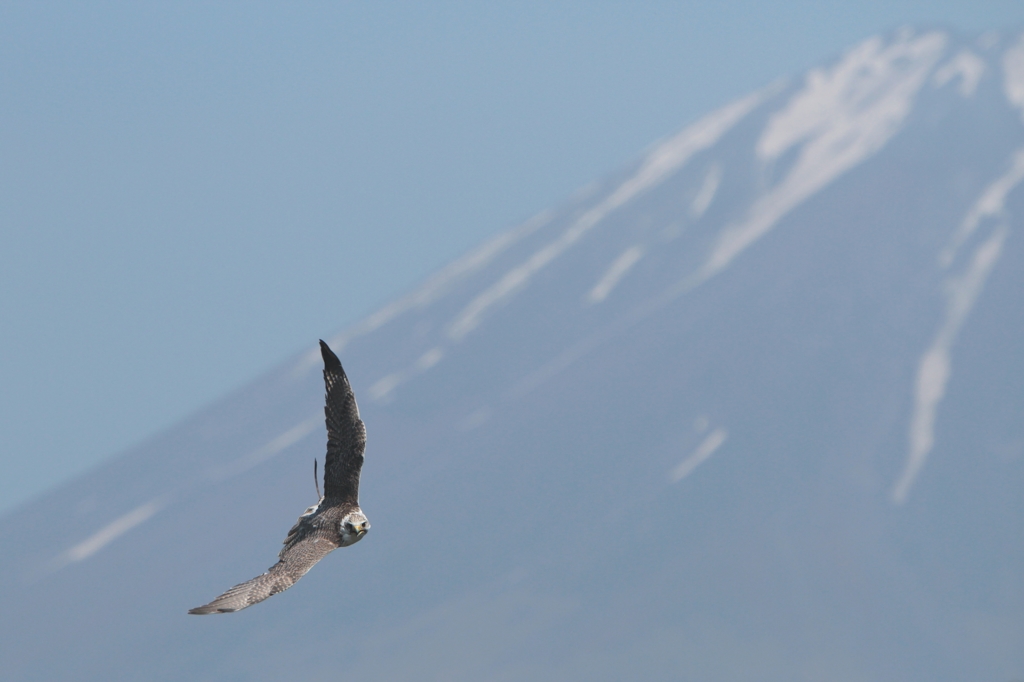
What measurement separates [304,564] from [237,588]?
1.81 m

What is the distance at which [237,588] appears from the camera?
1903 centimetres

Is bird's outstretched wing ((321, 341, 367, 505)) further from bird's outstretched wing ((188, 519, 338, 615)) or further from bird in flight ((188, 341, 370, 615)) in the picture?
bird's outstretched wing ((188, 519, 338, 615))

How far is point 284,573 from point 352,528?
1.77 meters

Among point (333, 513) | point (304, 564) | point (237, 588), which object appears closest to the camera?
point (237, 588)

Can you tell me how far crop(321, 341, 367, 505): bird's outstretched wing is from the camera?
23.4m

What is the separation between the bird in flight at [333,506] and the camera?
819 inches

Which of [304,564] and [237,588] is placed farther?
[304,564]

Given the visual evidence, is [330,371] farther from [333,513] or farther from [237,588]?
[237,588]

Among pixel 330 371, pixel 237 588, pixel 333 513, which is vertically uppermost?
pixel 330 371

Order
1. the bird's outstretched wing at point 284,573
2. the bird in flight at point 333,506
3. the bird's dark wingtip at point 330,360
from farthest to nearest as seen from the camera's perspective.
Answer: the bird's dark wingtip at point 330,360, the bird in flight at point 333,506, the bird's outstretched wing at point 284,573

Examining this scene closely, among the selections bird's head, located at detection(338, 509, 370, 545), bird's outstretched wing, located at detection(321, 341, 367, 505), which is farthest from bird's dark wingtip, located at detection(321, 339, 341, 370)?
bird's head, located at detection(338, 509, 370, 545)

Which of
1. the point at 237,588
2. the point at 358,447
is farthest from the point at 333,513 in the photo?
the point at 237,588

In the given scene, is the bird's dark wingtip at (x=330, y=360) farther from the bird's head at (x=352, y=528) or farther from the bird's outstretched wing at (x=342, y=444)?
the bird's head at (x=352, y=528)

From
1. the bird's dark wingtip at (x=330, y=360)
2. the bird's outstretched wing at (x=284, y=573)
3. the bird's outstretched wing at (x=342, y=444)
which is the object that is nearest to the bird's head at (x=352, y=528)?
the bird's outstretched wing at (x=284, y=573)
